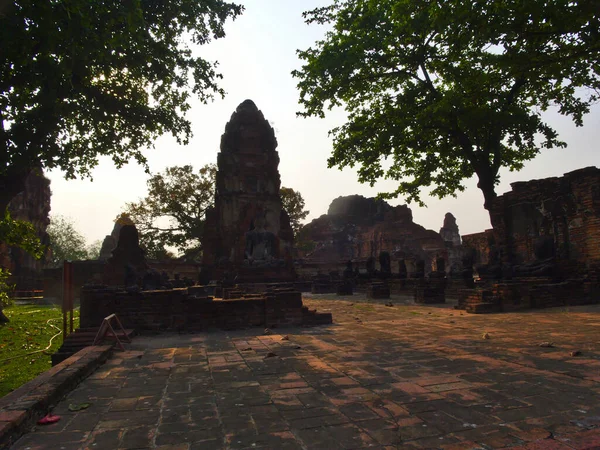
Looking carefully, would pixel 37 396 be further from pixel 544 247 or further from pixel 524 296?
pixel 544 247

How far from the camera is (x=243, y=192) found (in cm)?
2633

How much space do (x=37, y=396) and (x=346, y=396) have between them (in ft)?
7.90

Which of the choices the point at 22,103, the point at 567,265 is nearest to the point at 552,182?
the point at 567,265

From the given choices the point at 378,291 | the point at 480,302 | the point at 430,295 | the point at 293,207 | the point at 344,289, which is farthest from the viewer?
the point at 293,207

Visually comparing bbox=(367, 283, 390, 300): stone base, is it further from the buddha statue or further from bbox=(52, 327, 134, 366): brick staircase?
bbox=(52, 327, 134, 366): brick staircase

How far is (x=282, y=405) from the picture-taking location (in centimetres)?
314

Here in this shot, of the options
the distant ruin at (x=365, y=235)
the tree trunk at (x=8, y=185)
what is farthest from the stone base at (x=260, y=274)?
the distant ruin at (x=365, y=235)

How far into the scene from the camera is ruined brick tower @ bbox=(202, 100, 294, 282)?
25.6m

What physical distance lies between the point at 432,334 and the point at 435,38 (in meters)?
12.5

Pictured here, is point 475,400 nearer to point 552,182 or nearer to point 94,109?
point 94,109

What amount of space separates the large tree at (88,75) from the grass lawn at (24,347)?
2918 millimetres

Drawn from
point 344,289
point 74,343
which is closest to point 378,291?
point 344,289

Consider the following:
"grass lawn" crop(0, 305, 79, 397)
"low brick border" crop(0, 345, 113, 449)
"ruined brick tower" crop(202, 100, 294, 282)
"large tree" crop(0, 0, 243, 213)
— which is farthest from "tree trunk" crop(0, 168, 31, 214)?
"ruined brick tower" crop(202, 100, 294, 282)

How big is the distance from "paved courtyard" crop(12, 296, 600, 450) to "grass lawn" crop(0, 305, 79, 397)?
1222 mm
